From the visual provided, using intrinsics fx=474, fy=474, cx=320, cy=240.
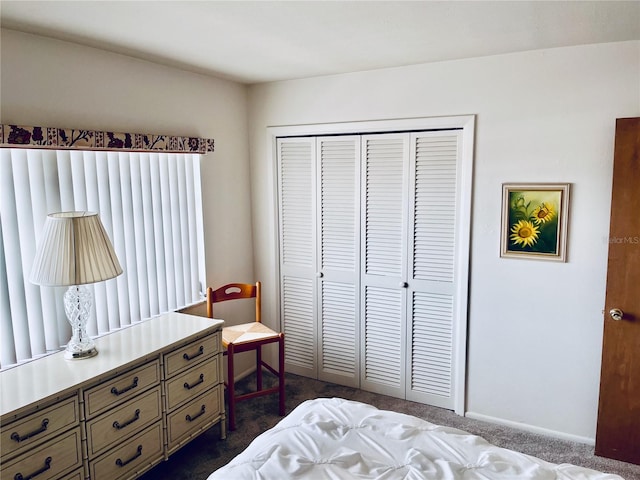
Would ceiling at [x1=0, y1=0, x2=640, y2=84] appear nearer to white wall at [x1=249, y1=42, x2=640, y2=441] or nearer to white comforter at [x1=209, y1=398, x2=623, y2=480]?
white wall at [x1=249, y1=42, x2=640, y2=441]

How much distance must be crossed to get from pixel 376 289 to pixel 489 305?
823mm

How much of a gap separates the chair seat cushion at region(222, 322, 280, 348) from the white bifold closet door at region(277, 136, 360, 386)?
1.73 feet

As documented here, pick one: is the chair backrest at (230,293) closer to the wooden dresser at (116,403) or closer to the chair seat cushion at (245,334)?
the chair seat cushion at (245,334)

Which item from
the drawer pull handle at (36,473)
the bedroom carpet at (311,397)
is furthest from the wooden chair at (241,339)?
the drawer pull handle at (36,473)

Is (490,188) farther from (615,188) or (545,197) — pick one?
(615,188)

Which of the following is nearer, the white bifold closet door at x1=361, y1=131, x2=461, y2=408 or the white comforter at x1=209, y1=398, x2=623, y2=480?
the white comforter at x1=209, y1=398, x2=623, y2=480

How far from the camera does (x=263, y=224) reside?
3.96m

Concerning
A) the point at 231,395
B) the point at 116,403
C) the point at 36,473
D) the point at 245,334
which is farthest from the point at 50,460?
the point at 245,334

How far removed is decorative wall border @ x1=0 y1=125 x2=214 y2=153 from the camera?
2211mm

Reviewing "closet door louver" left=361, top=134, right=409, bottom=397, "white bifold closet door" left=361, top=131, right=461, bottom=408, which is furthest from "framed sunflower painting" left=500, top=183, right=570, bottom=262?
"closet door louver" left=361, top=134, right=409, bottom=397

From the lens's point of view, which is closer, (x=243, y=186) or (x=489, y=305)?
(x=489, y=305)

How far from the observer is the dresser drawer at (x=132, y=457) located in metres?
2.25

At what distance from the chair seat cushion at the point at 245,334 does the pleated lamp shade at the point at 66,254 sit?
1148 millimetres

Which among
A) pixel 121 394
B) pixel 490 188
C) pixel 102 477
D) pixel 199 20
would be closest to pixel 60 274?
pixel 121 394
